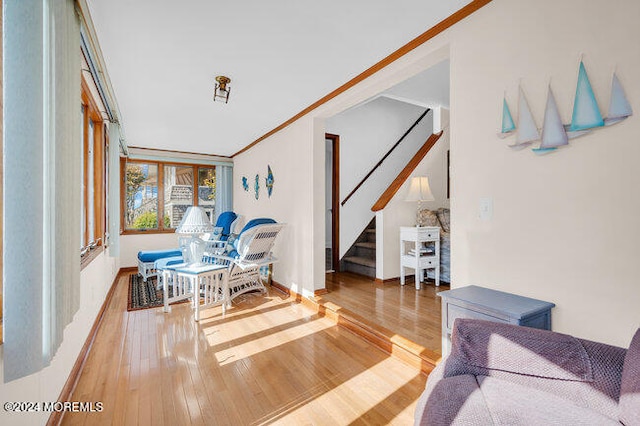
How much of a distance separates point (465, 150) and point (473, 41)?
2.21 ft

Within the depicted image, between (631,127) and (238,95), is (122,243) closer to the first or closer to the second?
(238,95)

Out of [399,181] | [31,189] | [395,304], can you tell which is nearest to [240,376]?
[31,189]

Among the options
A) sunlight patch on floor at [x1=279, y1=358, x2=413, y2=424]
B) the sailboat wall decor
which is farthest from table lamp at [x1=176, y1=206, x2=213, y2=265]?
the sailboat wall decor

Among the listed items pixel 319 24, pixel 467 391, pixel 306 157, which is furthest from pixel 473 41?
pixel 306 157

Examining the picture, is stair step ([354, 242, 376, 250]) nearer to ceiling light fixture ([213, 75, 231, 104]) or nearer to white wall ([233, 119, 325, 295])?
white wall ([233, 119, 325, 295])

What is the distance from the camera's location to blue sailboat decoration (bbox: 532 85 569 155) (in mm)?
1445

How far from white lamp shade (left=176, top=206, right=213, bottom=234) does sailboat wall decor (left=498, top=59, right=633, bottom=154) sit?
2.80m

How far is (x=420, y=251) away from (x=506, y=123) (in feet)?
8.18

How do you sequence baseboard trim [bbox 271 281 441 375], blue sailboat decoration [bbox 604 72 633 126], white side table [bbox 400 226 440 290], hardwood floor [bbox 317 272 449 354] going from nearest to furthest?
blue sailboat decoration [bbox 604 72 633 126] < baseboard trim [bbox 271 281 441 375] < hardwood floor [bbox 317 272 449 354] < white side table [bbox 400 226 440 290]

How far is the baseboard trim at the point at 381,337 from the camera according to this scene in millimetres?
2094

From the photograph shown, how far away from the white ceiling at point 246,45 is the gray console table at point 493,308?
1.74m

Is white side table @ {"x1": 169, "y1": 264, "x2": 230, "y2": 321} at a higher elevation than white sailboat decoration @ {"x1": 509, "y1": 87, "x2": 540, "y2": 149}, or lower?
lower

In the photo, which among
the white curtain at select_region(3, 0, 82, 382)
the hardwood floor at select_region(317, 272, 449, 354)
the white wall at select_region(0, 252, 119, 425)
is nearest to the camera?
the white curtain at select_region(3, 0, 82, 382)

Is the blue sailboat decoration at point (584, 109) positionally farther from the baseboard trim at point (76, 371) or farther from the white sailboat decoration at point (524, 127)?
the baseboard trim at point (76, 371)
